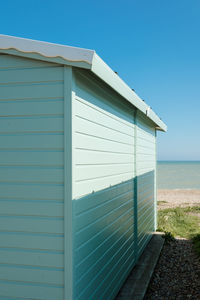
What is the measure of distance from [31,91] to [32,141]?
462 mm

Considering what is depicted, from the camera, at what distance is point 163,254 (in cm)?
703

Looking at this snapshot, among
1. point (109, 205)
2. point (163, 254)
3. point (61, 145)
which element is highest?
point (61, 145)

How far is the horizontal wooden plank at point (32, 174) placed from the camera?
9.66 feet

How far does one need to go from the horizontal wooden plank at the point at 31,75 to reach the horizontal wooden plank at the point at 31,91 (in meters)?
0.05

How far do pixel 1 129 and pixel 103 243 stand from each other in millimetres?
1807

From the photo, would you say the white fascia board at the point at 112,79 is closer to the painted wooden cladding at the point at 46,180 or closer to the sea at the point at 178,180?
the painted wooden cladding at the point at 46,180

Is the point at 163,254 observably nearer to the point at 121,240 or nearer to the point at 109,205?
the point at 121,240

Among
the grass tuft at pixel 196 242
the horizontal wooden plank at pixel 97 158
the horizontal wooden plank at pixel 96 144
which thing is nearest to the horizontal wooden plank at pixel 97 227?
the horizontal wooden plank at pixel 97 158

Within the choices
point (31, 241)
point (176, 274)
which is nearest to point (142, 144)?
point (176, 274)

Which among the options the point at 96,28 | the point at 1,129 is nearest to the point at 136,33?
the point at 96,28

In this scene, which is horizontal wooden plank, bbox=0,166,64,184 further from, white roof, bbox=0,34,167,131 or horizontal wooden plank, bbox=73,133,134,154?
white roof, bbox=0,34,167,131

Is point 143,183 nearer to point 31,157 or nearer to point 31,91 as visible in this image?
point 31,157

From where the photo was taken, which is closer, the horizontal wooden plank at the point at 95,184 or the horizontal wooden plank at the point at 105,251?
the horizontal wooden plank at the point at 95,184

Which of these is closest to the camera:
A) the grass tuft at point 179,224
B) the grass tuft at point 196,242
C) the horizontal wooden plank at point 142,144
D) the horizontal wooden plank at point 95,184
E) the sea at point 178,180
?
the horizontal wooden plank at point 95,184
